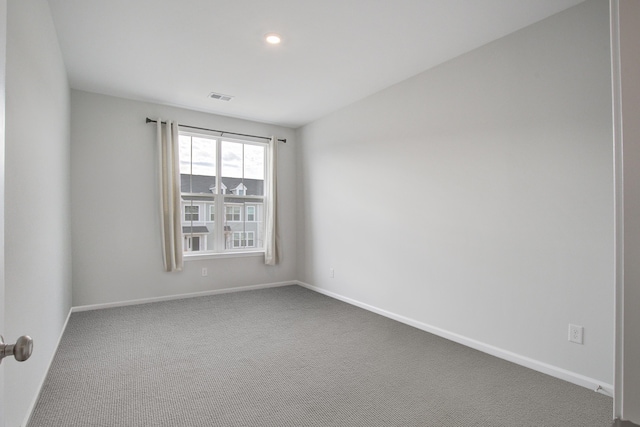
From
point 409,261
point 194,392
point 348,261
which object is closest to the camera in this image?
point 194,392

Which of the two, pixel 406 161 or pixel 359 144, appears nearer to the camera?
pixel 406 161

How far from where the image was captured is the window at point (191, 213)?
15.7 feet

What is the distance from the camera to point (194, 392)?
7.27 ft

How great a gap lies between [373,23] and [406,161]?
4.79 ft

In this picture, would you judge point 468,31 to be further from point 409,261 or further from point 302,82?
point 409,261

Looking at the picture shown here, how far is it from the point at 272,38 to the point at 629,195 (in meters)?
2.79

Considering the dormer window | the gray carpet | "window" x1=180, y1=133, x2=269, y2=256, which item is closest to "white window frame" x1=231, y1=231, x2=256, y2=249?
"window" x1=180, y1=133, x2=269, y2=256

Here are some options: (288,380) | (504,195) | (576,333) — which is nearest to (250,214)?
(288,380)

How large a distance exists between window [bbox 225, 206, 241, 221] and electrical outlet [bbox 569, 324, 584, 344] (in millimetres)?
4229

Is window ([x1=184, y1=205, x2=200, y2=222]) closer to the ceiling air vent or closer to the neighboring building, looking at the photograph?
the neighboring building

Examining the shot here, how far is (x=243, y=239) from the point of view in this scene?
17.4 feet

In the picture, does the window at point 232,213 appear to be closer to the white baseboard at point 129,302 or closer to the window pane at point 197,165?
the window pane at point 197,165

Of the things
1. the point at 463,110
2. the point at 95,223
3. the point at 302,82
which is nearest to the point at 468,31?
the point at 463,110

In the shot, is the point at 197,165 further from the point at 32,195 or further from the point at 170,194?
the point at 32,195
